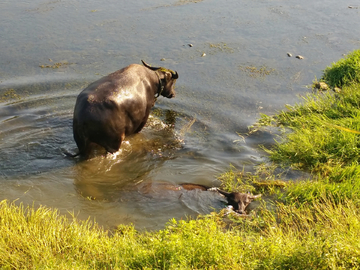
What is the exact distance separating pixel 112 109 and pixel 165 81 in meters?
2.25

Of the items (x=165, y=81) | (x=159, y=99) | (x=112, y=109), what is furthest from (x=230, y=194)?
(x=159, y=99)

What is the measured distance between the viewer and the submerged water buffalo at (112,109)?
6.61m

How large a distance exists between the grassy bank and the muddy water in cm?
64

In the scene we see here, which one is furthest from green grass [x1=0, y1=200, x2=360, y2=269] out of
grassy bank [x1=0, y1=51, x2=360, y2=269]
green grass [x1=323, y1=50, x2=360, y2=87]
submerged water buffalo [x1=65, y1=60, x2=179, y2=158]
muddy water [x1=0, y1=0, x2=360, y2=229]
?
green grass [x1=323, y1=50, x2=360, y2=87]

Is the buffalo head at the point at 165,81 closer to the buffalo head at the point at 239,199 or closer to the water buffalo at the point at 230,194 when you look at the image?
the water buffalo at the point at 230,194

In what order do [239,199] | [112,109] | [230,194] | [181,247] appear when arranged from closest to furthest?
1. [181,247]
2. [239,199]
3. [230,194]
4. [112,109]

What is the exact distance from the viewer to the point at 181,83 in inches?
391

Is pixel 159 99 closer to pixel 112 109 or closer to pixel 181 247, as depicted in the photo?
pixel 112 109

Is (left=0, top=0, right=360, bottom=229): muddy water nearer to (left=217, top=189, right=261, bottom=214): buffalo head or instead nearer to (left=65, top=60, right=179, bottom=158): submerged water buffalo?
(left=217, top=189, right=261, bottom=214): buffalo head

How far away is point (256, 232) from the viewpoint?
5.29 metres

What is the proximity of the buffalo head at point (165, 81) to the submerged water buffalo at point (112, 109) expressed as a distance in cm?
45

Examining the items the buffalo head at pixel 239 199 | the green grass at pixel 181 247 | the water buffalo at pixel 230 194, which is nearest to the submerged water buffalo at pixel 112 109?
the water buffalo at pixel 230 194

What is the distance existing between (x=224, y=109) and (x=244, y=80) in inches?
54.1

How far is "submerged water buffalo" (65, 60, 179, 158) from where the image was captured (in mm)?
6605
